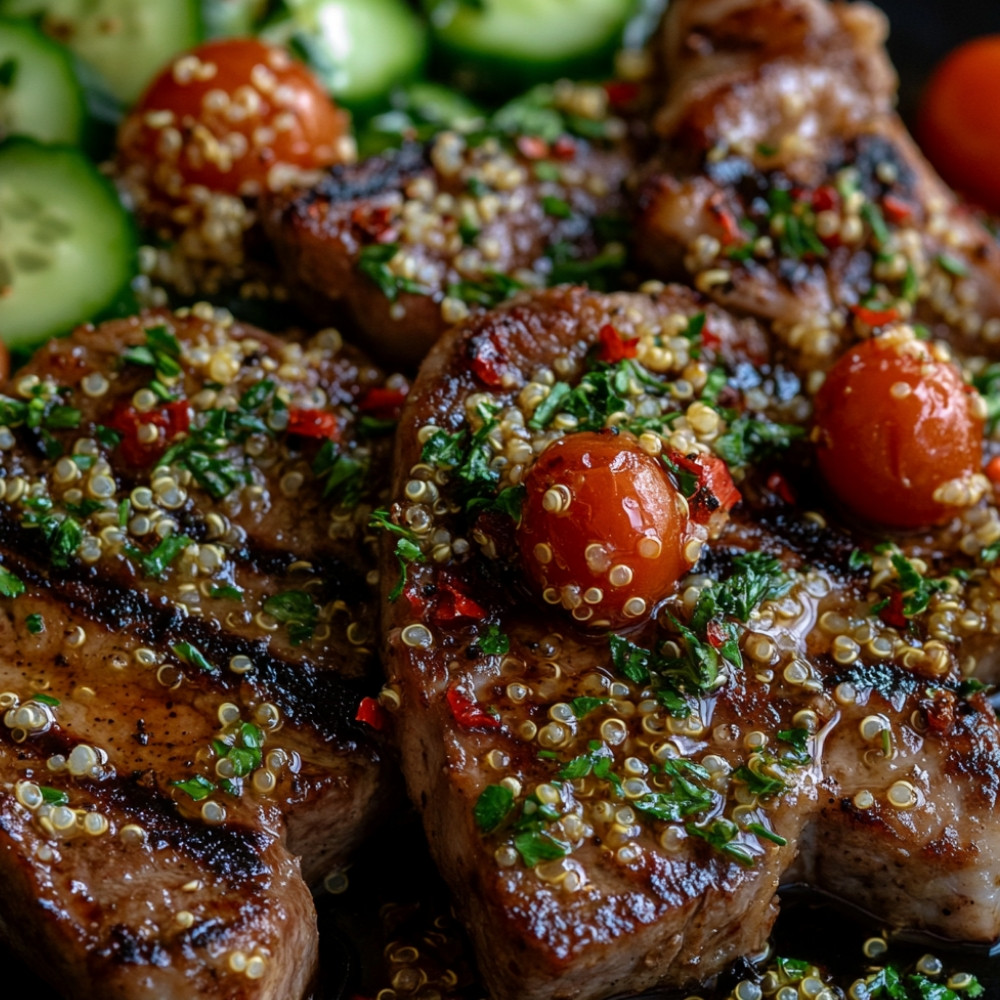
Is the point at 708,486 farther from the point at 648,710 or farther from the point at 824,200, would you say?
the point at 824,200

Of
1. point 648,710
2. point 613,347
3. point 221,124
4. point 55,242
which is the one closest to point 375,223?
point 221,124

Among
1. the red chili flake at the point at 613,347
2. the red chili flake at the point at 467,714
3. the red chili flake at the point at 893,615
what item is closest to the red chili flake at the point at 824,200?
the red chili flake at the point at 613,347

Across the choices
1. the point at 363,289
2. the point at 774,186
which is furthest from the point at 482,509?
the point at 774,186

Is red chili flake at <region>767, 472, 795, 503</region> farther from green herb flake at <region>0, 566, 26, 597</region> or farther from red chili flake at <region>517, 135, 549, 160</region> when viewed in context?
green herb flake at <region>0, 566, 26, 597</region>

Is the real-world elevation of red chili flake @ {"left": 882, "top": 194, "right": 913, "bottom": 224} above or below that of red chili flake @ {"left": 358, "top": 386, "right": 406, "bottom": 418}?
below

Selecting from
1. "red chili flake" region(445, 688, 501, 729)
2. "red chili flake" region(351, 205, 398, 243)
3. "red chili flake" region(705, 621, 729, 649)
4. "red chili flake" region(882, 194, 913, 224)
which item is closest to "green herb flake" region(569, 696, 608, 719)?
"red chili flake" region(445, 688, 501, 729)
